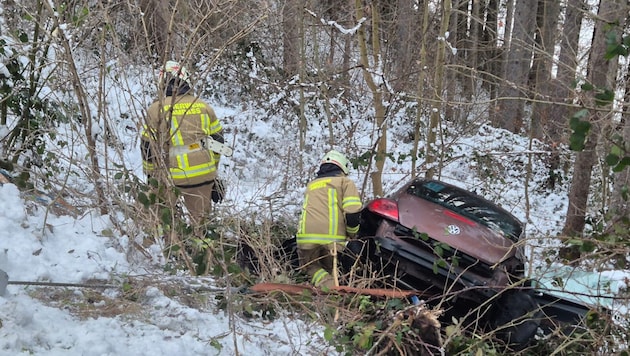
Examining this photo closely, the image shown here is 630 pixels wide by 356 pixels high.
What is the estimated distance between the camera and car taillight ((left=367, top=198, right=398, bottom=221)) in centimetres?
443

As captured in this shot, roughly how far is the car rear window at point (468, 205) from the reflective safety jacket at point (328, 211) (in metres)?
0.73

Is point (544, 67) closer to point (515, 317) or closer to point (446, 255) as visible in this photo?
point (446, 255)

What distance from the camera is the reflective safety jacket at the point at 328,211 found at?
461 cm

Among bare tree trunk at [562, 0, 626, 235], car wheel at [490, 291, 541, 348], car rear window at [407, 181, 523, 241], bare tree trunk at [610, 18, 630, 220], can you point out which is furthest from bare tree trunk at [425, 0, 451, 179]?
car wheel at [490, 291, 541, 348]

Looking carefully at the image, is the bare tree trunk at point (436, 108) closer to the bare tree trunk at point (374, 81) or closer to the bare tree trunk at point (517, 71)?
the bare tree trunk at point (374, 81)

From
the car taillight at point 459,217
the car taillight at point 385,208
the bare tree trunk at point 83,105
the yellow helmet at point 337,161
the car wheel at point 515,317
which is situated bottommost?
the car wheel at point 515,317

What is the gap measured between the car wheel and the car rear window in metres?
0.76

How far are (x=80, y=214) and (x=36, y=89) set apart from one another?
1.47 meters

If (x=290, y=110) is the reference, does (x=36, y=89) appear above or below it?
above

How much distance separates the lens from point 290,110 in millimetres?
12258

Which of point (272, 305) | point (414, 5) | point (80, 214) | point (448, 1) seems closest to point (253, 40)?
point (414, 5)

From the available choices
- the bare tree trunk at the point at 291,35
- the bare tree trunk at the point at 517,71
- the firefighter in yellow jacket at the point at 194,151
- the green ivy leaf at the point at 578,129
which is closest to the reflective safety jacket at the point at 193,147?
the firefighter in yellow jacket at the point at 194,151

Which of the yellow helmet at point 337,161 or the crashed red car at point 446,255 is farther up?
the yellow helmet at point 337,161

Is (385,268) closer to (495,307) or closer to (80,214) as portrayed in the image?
(495,307)
